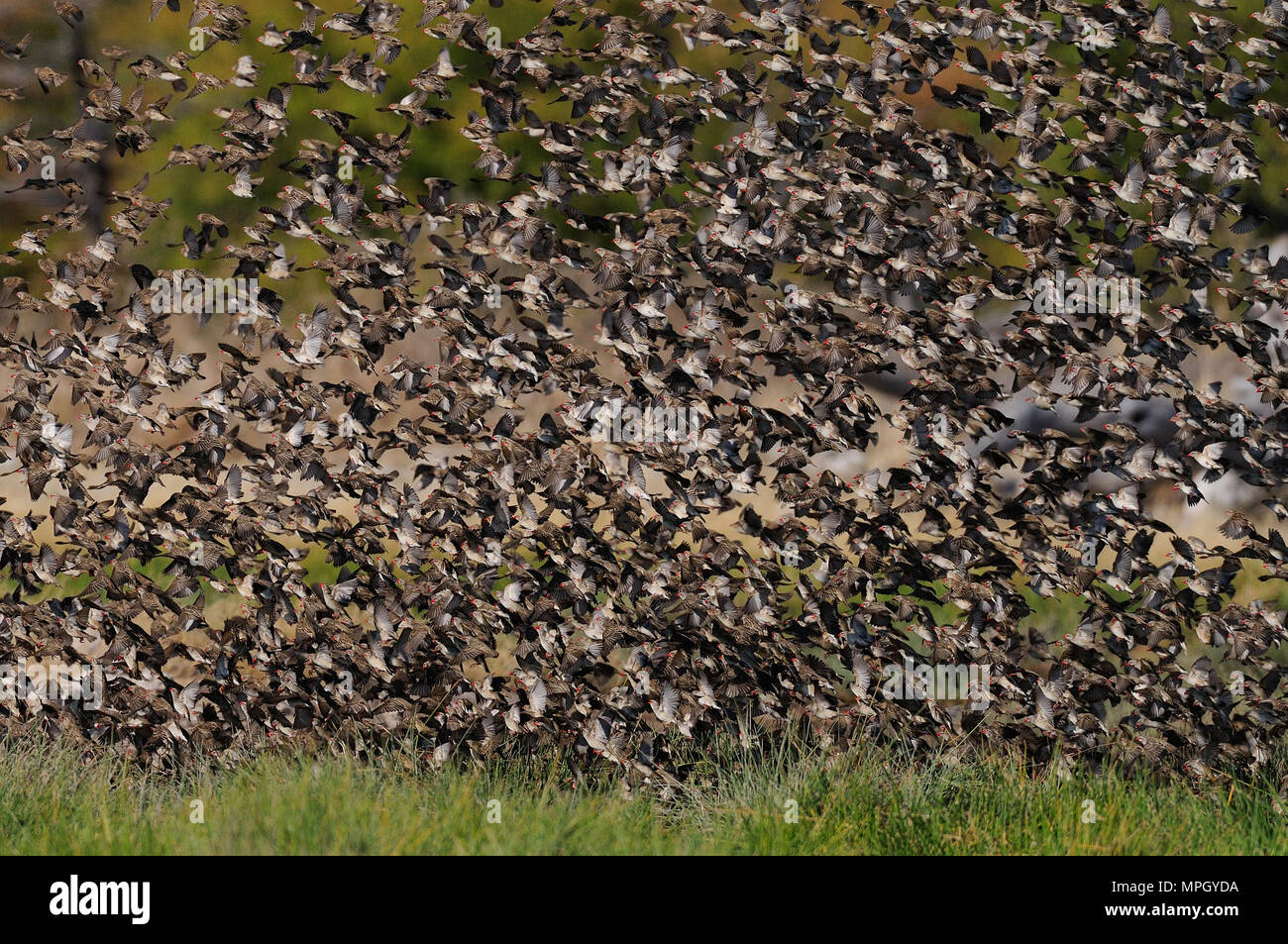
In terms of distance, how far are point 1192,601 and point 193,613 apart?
3.84 meters

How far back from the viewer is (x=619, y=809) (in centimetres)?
404

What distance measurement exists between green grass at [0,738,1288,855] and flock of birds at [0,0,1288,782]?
16cm

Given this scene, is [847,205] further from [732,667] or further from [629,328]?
[732,667]

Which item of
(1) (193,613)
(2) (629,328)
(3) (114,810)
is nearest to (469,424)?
(2) (629,328)

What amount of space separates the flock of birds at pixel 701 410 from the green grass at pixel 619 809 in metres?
0.16

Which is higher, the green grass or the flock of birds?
the flock of birds

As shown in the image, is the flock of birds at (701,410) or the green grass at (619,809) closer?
the green grass at (619,809)

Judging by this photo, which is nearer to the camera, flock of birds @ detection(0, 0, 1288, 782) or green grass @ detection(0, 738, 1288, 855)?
green grass @ detection(0, 738, 1288, 855)

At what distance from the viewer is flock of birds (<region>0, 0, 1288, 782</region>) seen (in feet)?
13.8

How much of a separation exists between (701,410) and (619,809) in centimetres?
145

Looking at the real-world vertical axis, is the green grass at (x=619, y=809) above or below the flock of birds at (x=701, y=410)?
below

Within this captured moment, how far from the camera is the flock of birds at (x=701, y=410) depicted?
4.20m

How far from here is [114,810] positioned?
4.11 metres
